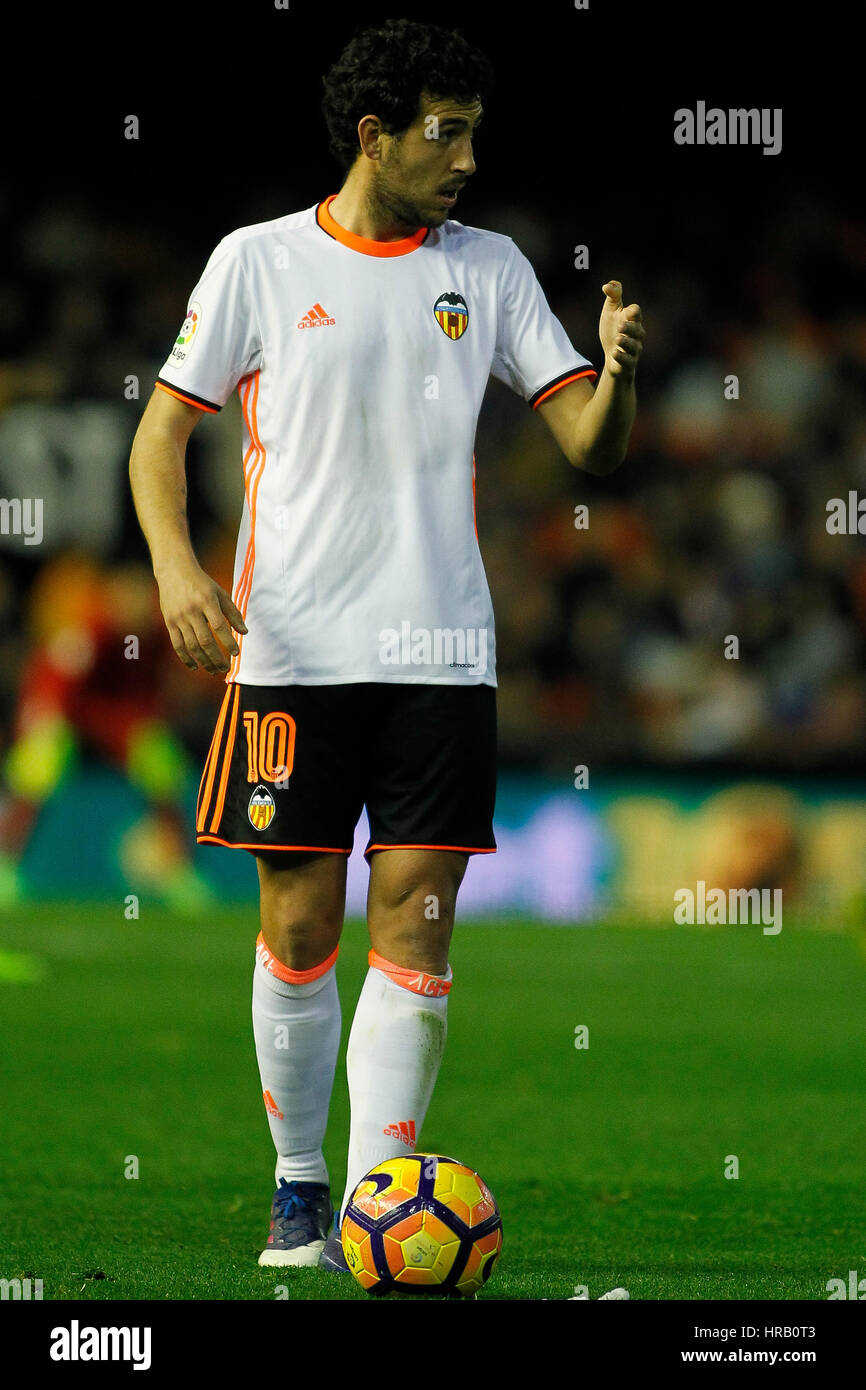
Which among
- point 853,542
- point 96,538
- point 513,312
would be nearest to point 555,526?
point 853,542

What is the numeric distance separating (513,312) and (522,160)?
10.4 metres

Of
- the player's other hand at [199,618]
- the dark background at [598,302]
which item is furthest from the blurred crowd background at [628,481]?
the player's other hand at [199,618]

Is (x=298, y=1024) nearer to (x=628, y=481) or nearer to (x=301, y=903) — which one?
(x=301, y=903)

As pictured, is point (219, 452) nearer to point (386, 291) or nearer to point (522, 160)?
point (522, 160)

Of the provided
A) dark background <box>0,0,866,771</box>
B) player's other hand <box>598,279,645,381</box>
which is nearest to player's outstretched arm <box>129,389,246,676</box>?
player's other hand <box>598,279,645,381</box>

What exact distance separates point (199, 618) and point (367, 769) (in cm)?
46

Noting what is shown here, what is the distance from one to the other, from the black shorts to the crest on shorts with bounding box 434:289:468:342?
25.4 inches

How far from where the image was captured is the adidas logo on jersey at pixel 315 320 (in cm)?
366

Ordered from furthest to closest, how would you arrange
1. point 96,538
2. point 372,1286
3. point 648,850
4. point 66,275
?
point 66,275
point 96,538
point 648,850
point 372,1286

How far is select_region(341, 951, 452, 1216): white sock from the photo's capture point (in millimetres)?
3564

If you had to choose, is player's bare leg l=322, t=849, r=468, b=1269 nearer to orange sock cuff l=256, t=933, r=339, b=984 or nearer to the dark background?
orange sock cuff l=256, t=933, r=339, b=984

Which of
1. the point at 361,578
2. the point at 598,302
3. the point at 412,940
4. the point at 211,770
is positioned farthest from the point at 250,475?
the point at 598,302

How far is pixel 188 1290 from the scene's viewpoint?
3408 millimetres

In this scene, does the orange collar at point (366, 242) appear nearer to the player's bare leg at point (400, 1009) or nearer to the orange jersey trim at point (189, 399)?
the orange jersey trim at point (189, 399)
